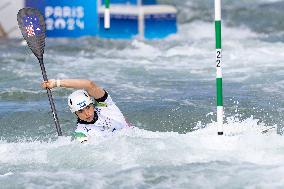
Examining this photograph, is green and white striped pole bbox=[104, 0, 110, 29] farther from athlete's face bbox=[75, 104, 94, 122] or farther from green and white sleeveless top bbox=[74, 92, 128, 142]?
athlete's face bbox=[75, 104, 94, 122]

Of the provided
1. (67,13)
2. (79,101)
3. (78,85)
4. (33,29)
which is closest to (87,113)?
(79,101)

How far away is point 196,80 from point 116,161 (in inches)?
189

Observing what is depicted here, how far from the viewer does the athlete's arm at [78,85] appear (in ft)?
22.5

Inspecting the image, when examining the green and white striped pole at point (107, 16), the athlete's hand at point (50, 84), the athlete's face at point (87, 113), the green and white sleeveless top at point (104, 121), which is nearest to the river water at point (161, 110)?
the green and white sleeveless top at point (104, 121)

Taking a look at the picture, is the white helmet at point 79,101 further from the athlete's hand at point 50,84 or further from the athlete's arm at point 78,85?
the athlete's hand at point 50,84

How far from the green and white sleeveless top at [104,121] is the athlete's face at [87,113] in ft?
0.15

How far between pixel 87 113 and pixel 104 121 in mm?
223

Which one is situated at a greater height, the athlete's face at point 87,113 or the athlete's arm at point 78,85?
the athlete's arm at point 78,85

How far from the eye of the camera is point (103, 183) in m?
6.26

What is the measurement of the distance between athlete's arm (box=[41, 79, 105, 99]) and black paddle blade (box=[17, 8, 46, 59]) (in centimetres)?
83

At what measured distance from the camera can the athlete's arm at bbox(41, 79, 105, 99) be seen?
270 inches

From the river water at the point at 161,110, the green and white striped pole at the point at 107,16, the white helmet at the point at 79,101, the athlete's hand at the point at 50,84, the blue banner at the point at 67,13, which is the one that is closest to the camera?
the river water at the point at 161,110

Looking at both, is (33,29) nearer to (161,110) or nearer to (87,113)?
(87,113)

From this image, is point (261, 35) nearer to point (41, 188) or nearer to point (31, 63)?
point (31, 63)
